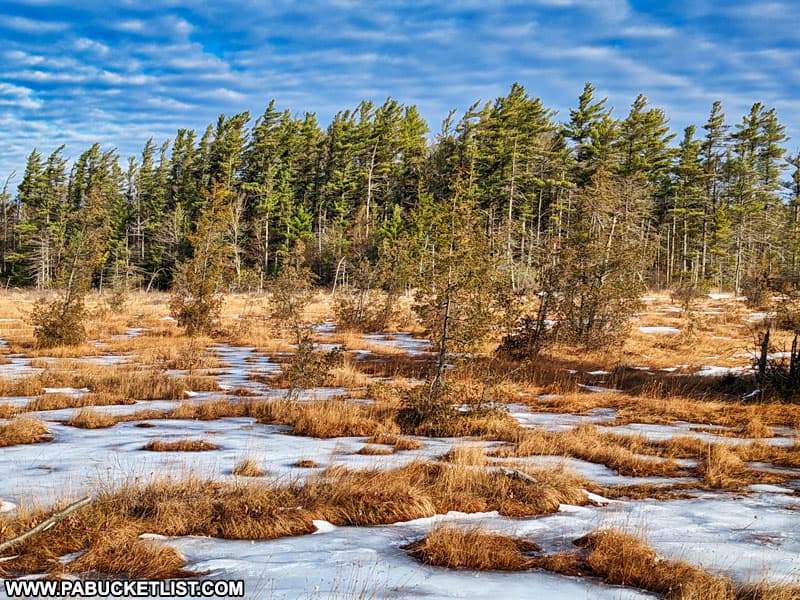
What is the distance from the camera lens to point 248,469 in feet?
21.5

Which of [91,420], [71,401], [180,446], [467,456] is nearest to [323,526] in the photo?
[467,456]

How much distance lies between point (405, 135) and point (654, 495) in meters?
51.4

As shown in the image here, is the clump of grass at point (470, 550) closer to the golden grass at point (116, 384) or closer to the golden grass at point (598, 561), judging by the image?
the golden grass at point (598, 561)

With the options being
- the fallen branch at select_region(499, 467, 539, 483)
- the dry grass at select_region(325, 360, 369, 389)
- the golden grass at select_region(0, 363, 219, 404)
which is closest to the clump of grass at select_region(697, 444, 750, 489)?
the fallen branch at select_region(499, 467, 539, 483)

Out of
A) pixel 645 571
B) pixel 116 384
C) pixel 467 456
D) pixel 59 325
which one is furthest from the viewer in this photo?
pixel 59 325

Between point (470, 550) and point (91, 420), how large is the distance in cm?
703

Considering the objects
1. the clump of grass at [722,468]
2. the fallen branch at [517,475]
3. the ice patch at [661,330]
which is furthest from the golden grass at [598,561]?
the ice patch at [661,330]

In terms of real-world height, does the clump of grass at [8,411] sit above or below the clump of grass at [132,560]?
below

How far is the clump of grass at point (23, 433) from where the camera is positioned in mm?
7803

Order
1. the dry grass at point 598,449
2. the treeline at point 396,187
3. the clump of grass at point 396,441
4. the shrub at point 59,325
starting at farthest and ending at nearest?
the treeline at point 396,187
the shrub at point 59,325
the clump of grass at point 396,441
the dry grass at point 598,449

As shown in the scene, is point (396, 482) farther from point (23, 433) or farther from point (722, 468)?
point (23, 433)

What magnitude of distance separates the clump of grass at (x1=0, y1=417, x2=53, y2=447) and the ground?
3 cm

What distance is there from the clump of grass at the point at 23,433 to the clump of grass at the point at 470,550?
5.95 meters

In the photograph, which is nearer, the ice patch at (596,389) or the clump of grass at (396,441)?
the clump of grass at (396,441)
